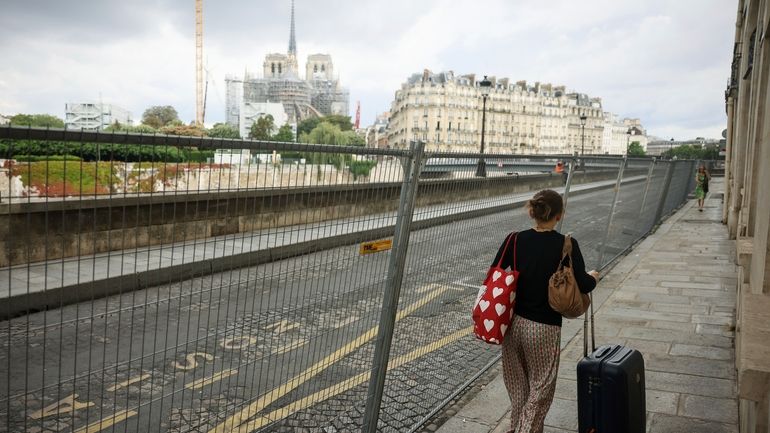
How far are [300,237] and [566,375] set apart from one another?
3655mm

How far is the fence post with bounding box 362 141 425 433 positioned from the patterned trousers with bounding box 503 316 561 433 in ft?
2.70

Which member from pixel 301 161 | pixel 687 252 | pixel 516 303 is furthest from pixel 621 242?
pixel 301 161

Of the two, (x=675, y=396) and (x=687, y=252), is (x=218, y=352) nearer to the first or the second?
(x=675, y=396)

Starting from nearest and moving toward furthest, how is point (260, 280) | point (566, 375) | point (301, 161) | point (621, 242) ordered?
point (260, 280)
point (301, 161)
point (566, 375)
point (621, 242)

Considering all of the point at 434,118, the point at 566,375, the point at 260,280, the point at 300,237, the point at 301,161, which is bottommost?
the point at 566,375

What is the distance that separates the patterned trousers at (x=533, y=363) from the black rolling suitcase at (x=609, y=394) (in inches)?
8.0

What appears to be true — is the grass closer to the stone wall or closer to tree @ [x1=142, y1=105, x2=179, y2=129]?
the stone wall

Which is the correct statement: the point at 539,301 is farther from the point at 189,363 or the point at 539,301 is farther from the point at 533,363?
the point at 189,363

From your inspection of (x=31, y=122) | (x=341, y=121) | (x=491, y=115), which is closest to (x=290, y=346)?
(x=31, y=122)

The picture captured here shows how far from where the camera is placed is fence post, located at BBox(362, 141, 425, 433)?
390cm

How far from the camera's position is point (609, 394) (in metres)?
3.55

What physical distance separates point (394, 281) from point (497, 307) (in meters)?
0.78

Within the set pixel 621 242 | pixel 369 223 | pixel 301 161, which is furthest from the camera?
pixel 621 242

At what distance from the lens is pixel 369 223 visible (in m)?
3.65
